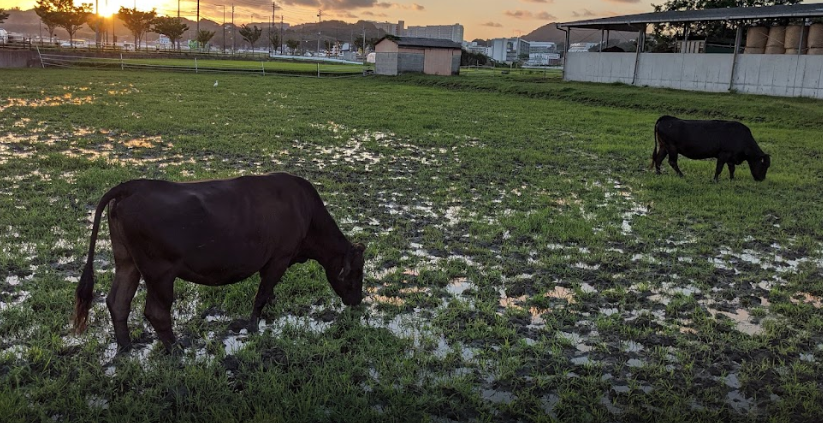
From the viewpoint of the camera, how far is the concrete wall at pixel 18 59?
39.5 metres

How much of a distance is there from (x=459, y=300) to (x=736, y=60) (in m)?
29.1

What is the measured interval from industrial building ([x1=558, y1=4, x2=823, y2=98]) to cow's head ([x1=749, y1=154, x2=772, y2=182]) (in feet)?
62.1

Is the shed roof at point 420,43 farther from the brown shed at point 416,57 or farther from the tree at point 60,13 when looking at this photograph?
the tree at point 60,13

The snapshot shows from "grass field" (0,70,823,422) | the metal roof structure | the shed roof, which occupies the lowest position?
"grass field" (0,70,823,422)

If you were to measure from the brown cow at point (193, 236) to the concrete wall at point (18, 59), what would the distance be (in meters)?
43.9

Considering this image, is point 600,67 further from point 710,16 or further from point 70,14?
point 70,14

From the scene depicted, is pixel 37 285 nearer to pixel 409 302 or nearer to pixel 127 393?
pixel 127 393

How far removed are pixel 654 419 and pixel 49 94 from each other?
1014 inches

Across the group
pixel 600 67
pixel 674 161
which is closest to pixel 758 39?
pixel 600 67

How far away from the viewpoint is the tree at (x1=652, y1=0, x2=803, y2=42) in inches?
1475

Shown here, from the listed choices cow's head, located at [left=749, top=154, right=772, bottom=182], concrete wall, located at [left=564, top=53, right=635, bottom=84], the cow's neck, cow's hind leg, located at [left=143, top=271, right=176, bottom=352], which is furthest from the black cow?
concrete wall, located at [left=564, top=53, right=635, bottom=84]

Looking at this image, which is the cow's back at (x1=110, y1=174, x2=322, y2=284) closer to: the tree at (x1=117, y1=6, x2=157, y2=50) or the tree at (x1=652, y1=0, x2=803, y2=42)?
the tree at (x1=652, y1=0, x2=803, y2=42)

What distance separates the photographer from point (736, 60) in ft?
95.1

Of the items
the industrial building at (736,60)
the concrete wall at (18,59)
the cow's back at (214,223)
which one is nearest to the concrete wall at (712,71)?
the industrial building at (736,60)
